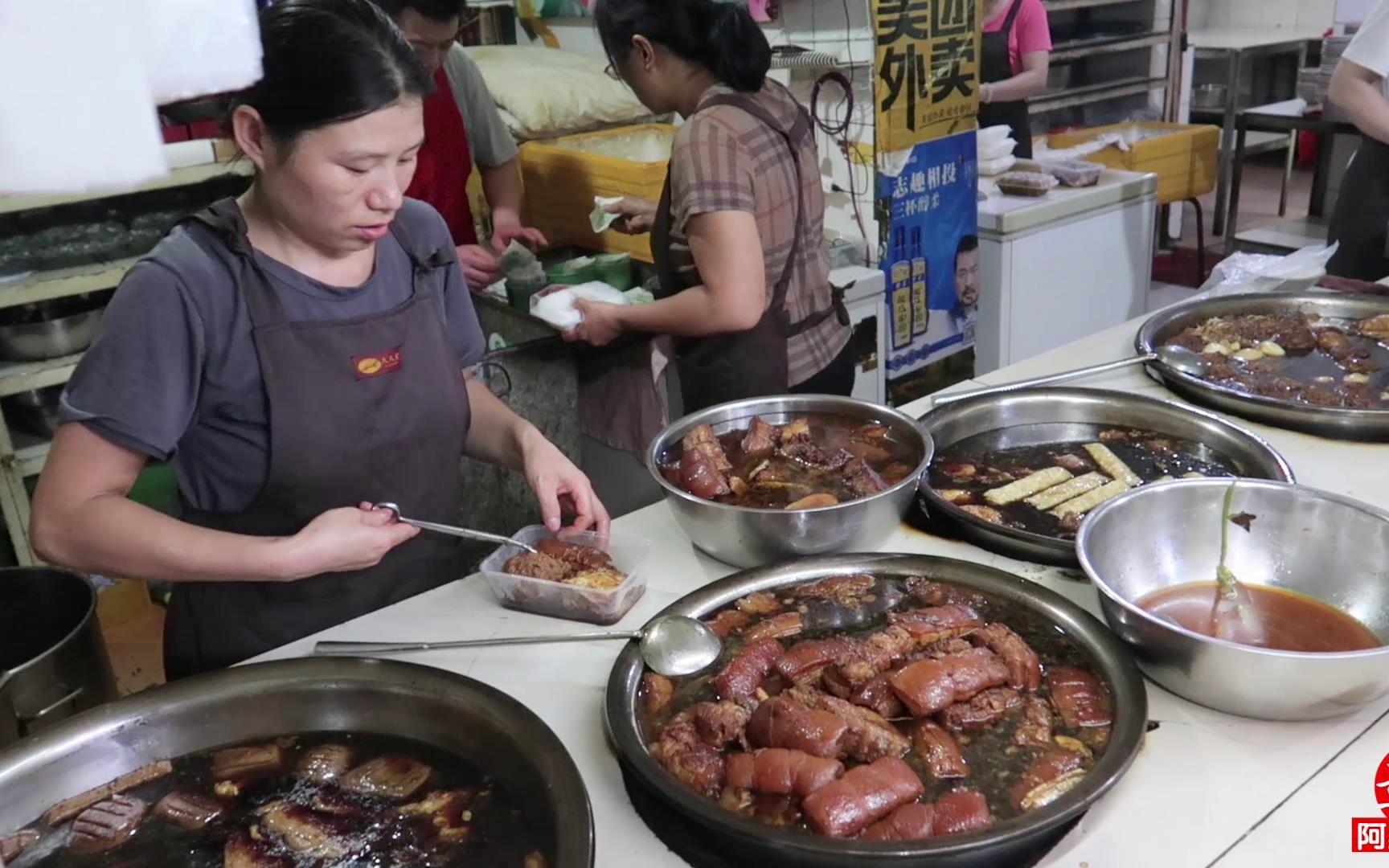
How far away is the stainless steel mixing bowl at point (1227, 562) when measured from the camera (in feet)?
4.43

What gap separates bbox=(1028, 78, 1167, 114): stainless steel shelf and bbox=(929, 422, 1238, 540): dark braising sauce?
5.43 meters

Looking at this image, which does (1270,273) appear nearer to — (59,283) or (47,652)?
(47,652)

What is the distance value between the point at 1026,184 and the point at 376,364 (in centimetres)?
335

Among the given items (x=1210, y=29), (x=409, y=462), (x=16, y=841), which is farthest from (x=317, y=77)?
(x=1210, y=29)

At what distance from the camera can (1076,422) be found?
2301mm

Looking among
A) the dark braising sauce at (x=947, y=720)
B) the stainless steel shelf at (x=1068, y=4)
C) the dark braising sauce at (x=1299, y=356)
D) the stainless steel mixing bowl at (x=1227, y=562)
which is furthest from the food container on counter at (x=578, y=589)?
the stainless steel shelf at (x=1068, y=4)

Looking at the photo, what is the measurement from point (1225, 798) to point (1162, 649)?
0.20 meters

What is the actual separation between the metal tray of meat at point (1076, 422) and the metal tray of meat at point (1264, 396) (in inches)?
4.3

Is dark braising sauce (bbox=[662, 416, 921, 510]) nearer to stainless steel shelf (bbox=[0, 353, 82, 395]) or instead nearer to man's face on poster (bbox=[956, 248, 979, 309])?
man's face on poster (bbox=[956, 248, 979, 309])

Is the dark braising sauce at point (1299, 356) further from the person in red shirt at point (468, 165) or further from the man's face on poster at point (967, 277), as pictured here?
the person in red shirt at point (468, 165)

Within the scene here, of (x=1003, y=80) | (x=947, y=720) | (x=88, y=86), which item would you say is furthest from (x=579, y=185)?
(x=88, y=86)

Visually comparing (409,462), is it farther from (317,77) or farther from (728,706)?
(728,706)

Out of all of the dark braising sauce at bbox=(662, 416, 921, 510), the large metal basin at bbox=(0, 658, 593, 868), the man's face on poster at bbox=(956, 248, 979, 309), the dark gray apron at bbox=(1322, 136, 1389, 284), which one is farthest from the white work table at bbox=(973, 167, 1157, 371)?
the large metal basin at bbox=(0, 658, 593, 868)

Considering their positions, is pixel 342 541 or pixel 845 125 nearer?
pixel 342 541
